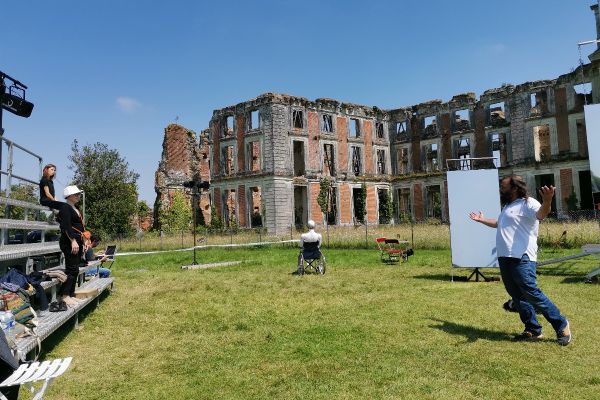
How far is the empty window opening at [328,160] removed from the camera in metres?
34.3

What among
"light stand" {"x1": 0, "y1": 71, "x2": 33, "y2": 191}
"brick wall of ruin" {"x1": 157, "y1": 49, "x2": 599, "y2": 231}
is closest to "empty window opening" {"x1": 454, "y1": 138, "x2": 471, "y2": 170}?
"brick wall of ruin" {"x1": 157, "y1": 49, "x2": 599, "y2": 231}

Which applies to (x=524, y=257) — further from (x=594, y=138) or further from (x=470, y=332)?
(x=594, y=138)

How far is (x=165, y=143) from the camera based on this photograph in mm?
36312

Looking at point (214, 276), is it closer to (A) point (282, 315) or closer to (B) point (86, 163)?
(A) point (282, 315)

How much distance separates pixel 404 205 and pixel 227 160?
15.5 meters

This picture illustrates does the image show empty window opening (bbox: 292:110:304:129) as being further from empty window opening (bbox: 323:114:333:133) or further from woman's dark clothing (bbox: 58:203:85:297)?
woman's dark clothing (bbox: 58:203:85:297)

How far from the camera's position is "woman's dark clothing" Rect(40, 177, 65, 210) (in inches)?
236

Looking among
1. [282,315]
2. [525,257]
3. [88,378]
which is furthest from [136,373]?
[525,257]

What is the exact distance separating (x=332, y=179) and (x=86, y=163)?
55.7 feet

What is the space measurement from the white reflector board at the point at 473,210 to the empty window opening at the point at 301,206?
23704 millimetres

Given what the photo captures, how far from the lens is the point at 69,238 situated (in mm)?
5492

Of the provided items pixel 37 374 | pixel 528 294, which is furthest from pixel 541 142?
pixel 37 374

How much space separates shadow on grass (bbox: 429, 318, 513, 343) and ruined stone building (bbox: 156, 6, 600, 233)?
24.9 meters

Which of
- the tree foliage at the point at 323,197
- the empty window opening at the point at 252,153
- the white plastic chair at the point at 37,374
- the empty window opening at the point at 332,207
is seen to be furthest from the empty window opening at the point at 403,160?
the white plastic chair at the point at 37,374
